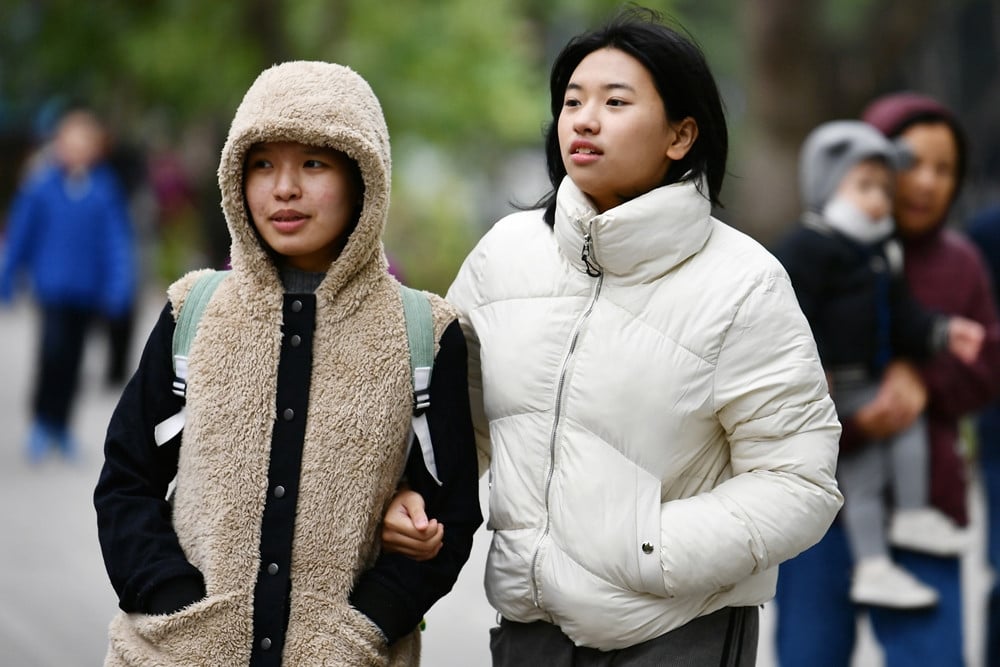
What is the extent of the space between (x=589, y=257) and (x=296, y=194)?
1.93 feet

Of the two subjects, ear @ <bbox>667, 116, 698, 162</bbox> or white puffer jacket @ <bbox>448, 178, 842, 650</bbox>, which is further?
ear @ <bbox>667, 116, 698, 162</bbox>

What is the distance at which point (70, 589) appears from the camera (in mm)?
6953

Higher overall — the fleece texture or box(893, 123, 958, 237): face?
box(893, 123, 958, 237): face

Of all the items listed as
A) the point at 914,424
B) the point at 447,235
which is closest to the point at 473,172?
the point at 447,235

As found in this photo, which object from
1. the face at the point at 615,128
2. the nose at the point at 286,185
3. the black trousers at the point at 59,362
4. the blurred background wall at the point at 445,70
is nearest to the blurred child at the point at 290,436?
the nose at the point at 286,185

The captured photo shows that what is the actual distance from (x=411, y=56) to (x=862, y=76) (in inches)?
211

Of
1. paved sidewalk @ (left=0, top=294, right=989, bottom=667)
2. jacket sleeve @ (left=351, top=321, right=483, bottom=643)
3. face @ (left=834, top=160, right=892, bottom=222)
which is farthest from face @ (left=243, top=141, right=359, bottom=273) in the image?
paved sidewalk @ (left=0, top=294, right=989, bottom=667)

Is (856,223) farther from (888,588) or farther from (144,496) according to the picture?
(144,496)

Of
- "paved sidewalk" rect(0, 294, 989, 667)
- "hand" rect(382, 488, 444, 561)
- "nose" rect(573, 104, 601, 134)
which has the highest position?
"nose" rect(573, 104, 601, 134)

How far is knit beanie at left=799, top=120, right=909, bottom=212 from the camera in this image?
14.9 feet

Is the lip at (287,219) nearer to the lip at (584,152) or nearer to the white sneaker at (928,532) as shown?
the lip at (584,152)

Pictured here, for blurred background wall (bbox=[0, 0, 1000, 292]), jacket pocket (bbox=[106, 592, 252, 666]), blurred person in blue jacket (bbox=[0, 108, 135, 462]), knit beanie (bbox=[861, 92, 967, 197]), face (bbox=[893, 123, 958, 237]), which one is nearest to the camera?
jacket pocket (bbox=[106, 592, 252, 666])

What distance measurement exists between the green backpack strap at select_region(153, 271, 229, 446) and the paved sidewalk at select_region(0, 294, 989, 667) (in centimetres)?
313

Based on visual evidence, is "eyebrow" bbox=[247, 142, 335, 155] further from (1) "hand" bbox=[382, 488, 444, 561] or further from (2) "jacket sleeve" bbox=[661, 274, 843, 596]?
(2) "jacket sleeve" bbox=[661, 274, 843, 596]
